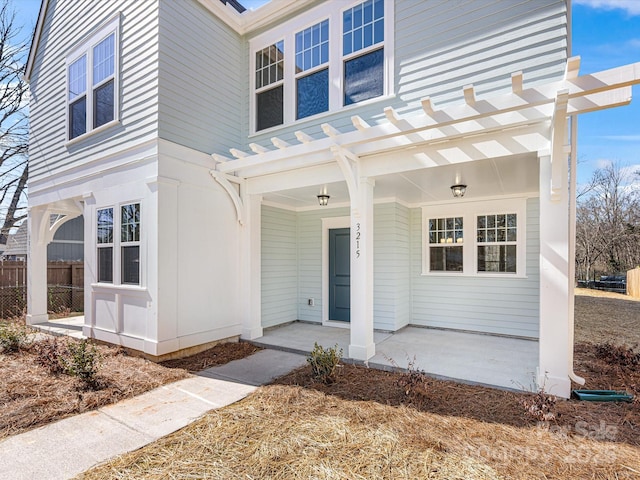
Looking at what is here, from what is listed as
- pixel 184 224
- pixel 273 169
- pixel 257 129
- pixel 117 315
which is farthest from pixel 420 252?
pixel 117 315

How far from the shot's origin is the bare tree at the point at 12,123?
12273 mm

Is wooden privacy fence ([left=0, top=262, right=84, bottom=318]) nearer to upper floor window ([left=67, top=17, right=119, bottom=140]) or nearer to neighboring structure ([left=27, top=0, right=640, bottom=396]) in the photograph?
neighboring structure ([left=27, top=0, right=640, bottom=396])

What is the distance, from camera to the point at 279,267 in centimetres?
686

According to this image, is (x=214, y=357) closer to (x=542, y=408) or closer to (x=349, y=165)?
(x=349, y=165)

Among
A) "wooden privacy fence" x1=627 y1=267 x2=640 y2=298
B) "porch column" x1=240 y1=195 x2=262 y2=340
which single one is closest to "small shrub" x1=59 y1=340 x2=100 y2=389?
"porch column" x1=240 y1=195 x2=262 y2=340

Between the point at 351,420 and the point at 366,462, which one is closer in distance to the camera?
the point at 366,462

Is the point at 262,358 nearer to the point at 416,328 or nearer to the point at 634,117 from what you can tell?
the point at 416,328

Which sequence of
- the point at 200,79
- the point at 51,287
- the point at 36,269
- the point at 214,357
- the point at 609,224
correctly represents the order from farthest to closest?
the point at 609,224, the point at 51,287, the point at 36,269, the point at 200,79, the point at 214,357

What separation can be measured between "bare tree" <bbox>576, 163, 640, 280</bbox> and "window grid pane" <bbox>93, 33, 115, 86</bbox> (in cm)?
2257

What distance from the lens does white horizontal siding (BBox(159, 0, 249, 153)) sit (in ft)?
16.0

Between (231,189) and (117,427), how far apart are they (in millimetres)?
3663

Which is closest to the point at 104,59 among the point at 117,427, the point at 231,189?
the point at 231,189

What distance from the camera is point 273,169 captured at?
17.3 feet

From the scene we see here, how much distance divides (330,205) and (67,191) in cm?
510
